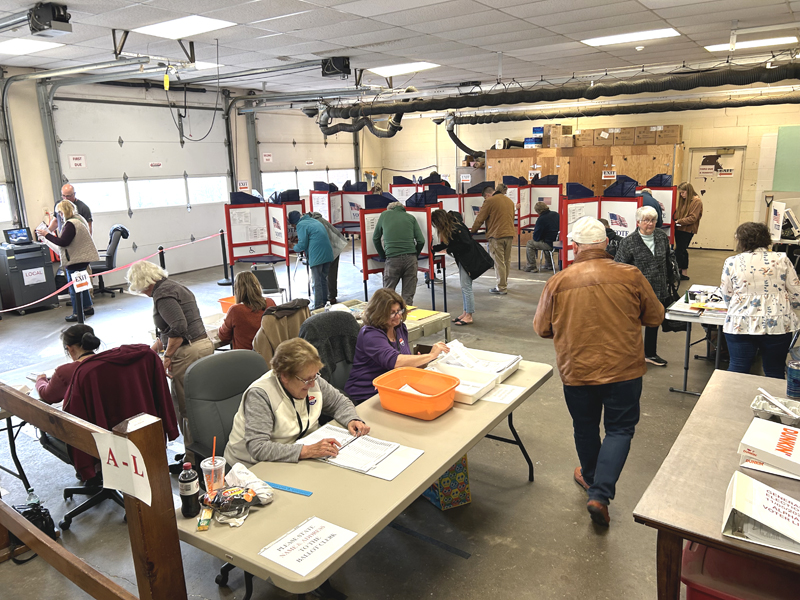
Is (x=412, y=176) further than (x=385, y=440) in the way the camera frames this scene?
Yes

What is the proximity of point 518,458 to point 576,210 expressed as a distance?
448 centimetres

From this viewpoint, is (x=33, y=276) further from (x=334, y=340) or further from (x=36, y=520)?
(x=334, y=340)

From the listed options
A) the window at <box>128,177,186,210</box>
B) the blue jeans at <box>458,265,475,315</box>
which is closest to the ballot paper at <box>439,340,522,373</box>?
the blue jeans at <box>458,265,475,315</box>

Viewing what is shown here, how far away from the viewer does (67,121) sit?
29.8 feet

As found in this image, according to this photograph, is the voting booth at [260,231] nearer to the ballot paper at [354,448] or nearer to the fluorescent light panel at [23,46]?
the fluorescent light panel at [23,46]

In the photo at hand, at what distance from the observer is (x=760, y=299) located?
3879mm

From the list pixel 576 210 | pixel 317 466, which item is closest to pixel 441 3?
pixel 576 210

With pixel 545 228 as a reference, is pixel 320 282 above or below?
below

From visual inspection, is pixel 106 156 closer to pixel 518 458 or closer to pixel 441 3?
pixel 441 3

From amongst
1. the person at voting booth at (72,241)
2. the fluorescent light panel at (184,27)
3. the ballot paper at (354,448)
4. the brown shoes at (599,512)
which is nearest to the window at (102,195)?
the person at voting booth at (72,241)

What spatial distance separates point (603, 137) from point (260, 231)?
764cm

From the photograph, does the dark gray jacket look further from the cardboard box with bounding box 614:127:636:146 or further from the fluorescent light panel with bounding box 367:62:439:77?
the cardboard box with bounding box 614:127:636:146

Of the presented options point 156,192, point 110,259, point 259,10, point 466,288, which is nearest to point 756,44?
point 466,288

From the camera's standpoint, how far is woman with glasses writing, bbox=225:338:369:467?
8.06 ft
